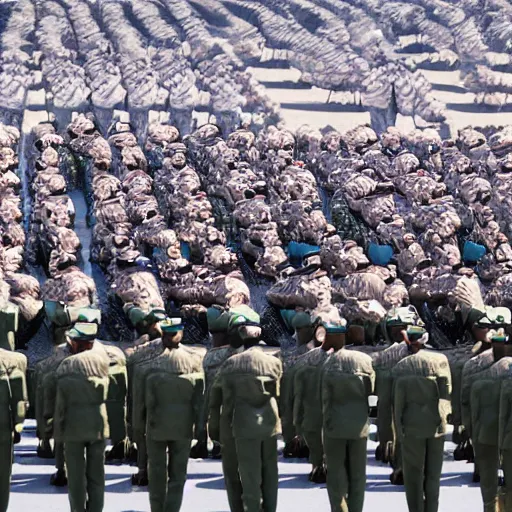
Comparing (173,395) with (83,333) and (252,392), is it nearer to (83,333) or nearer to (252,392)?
(252,392)

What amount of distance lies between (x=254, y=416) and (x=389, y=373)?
162 cm

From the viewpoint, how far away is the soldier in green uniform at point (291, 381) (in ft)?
56.4

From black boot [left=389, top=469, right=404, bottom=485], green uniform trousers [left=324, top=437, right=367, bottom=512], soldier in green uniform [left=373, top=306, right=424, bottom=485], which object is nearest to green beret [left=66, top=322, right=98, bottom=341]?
green uniform trousers [left=324, top=437, right=367, bottom=512]

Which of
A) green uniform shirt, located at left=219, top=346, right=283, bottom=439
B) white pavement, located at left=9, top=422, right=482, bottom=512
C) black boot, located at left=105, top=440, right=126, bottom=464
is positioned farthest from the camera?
black boot, located at left=105, top=440, right=126, bottom=464

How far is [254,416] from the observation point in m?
14.4

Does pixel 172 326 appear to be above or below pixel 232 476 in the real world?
above

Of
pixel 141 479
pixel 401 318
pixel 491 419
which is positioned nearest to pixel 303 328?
pixel 401 318

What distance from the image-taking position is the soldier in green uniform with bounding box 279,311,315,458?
56.4 feet

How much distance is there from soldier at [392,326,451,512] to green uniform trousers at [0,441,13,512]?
2920 mm

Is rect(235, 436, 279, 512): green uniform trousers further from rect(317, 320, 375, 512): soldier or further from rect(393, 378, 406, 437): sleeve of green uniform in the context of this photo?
rect(393, 378, 406, 437): sleeve of green uniform

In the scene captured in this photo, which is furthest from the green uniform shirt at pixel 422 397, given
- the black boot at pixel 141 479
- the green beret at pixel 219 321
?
the black boot at pixel 141 479

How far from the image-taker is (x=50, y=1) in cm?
4994

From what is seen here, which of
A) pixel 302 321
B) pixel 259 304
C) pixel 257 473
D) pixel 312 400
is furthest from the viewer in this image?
pixel 259 304

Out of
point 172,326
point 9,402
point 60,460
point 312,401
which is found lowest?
point 60,460
